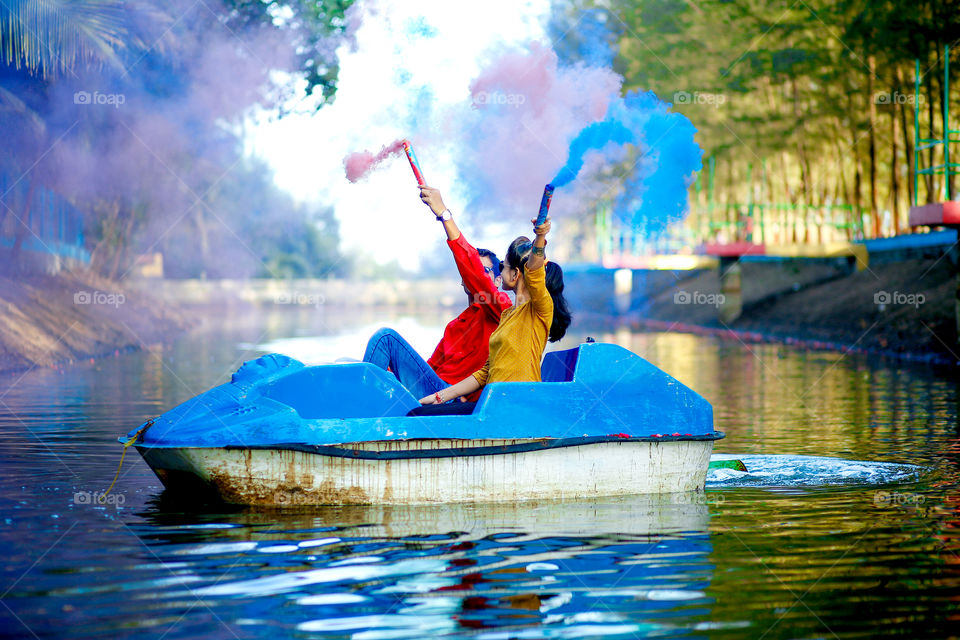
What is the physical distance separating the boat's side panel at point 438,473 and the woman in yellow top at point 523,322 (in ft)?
1.92

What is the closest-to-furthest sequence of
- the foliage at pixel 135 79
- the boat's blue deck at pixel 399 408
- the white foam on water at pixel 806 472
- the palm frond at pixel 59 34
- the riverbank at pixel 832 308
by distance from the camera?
the boat's blue deck at pixel 399 408 < the white foam on water at pixel 806 472 < the palm frond at pixel 59 34 < the foliage at pixel 135 79 < the riverbank at pixel 832 308

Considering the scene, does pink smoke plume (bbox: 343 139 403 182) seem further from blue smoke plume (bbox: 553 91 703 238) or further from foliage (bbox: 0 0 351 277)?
foliage (bbox: 0 0 351 277)

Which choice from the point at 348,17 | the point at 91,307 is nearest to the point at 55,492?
the point at 348,17

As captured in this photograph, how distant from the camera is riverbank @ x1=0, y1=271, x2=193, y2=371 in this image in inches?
880

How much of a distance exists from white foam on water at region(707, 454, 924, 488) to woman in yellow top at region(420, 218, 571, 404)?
6.73 ft

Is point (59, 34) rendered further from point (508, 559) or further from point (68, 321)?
point (508, 559)

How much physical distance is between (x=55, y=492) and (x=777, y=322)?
30491 millimetres

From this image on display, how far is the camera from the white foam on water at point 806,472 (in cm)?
960

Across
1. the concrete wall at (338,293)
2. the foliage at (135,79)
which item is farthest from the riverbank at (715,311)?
the concrete wall at (338,293)

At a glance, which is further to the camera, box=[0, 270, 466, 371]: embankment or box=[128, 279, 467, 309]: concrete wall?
box=[128, 279, 467, 309]: concrete wall

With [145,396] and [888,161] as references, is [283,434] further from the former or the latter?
[888,161]

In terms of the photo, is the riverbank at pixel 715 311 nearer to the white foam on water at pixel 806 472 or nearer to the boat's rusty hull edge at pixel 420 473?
the white foam on water at pixel 806 472

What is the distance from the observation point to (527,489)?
8406 millimetres
